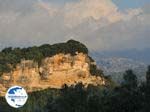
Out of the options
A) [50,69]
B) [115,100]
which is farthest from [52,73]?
[115,100]

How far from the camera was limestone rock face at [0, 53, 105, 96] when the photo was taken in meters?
143

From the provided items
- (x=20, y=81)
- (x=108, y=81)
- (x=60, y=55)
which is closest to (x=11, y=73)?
(x=20, y=81)

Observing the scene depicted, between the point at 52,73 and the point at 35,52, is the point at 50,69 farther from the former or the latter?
the point at 35,52

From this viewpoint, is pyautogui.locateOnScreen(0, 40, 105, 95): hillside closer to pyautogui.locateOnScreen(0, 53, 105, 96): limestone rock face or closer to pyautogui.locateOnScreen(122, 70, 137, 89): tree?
pyautogui.locateOnScreen(0, 53, 105, 96): limestone rock face

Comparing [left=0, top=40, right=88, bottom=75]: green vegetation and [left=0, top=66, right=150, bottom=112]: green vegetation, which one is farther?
[left=0, top=40, right=88, bottom=75]: green vegetation

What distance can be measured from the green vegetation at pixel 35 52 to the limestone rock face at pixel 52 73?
1.23m

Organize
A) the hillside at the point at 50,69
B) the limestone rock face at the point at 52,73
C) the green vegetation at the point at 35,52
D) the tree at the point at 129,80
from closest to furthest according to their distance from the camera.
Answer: the tree at the point at 129,80 < the limestone rock face at the point at 52,73 < the hillside at the point at 50,69 < the green vegetation at the point at 35,52

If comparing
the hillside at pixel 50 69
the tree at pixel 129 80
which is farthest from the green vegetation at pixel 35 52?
the tree at pixel 129 80

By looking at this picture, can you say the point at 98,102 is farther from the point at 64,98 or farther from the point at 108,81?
the point at 108,81

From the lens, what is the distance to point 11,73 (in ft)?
470

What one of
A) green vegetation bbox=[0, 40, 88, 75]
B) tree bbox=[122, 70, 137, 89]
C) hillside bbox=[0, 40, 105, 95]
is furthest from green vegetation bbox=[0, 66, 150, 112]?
green vegetation bbox=[0, 40, 88, 75]

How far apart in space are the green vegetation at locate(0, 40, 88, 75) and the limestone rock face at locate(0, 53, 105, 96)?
4.02ft

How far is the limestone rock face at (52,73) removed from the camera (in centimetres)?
14288

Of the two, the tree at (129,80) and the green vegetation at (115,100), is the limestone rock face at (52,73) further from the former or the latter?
the tree at (129,80)
